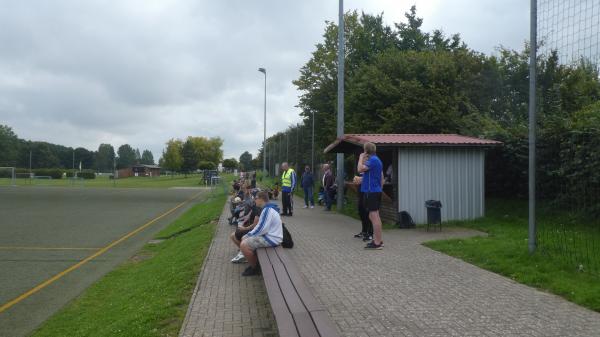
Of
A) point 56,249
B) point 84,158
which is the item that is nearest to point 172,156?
point 84,158

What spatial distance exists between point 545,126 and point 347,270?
309 inches

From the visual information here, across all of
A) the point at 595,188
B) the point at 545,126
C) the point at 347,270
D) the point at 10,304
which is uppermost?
the point at 545,126

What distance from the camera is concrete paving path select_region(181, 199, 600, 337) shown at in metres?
4.74

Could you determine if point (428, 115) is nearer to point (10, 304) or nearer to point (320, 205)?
point (320, 205)

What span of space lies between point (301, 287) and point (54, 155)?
152 meters

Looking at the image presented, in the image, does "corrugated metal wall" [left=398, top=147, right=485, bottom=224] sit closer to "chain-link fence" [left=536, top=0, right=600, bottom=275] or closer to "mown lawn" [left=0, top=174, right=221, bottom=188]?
"chain-link fence" [left=536, top=0, right=600, bottom=275]

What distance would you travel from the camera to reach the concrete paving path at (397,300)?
474cm

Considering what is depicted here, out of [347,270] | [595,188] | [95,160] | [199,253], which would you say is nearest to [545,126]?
[595,188]

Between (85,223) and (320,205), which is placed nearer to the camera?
(85,223)

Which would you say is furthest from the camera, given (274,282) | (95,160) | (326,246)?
(95,160)

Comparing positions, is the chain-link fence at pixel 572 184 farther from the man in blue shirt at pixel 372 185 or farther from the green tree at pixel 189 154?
the green tree at pixel 189 154

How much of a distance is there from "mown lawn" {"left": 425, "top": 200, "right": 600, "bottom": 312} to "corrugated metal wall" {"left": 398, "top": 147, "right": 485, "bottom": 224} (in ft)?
2.33

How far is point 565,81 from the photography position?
1919cm

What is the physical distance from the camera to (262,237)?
769cm
